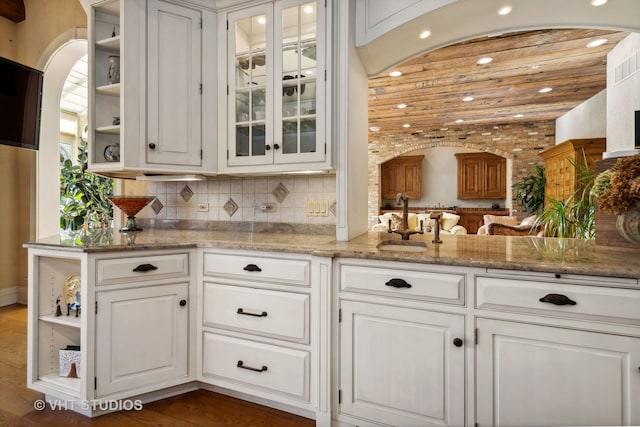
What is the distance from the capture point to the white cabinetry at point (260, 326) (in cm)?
189

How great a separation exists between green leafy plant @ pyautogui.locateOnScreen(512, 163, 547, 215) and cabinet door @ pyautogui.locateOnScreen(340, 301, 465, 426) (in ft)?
22.9

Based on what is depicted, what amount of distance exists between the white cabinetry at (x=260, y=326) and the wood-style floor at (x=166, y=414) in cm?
10

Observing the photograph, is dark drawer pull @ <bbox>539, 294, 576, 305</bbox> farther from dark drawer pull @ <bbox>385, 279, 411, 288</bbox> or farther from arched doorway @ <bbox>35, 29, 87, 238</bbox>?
arched doorway @ <bbox>35, 29, 87, 238</bbox>

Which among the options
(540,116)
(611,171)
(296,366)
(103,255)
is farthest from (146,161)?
(540,116)

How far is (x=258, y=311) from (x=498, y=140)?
305 inches

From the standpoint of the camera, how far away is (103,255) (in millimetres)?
1932

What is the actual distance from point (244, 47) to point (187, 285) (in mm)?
1555

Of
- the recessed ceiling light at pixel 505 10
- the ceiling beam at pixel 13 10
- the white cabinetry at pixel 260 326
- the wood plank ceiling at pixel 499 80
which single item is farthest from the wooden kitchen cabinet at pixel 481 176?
the ceiling beam at pixel 13 10

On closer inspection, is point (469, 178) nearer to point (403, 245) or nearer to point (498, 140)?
point (498, 140)

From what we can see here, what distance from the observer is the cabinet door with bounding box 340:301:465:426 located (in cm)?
159

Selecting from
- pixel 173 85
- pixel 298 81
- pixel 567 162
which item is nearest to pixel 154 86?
pixel 173 85

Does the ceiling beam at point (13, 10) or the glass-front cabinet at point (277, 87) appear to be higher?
the ceiling beam at point (13, 10)

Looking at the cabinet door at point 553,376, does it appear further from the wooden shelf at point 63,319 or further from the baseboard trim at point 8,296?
the baseboard trim at point 8,296

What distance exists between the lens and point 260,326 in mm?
1999
